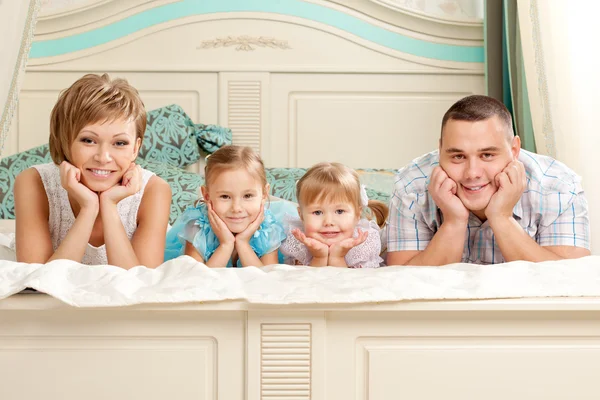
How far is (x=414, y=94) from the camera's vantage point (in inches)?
123

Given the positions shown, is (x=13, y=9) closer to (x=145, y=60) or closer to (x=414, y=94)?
(x=145, y=60)

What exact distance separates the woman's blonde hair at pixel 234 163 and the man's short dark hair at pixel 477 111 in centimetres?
52

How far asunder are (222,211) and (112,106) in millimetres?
392

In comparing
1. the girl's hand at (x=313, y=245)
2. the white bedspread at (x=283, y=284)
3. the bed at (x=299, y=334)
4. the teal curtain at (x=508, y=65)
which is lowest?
the bed at (x=299, y=334)

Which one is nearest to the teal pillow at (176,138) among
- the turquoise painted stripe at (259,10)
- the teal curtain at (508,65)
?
the turquoise painted stripe at (259,10)

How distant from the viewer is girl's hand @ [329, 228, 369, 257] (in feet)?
5.98

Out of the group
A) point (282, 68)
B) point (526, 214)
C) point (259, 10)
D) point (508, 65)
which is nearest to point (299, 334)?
point (526, 214)

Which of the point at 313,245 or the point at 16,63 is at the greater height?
the point at 16,63

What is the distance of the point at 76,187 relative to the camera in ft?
5.39

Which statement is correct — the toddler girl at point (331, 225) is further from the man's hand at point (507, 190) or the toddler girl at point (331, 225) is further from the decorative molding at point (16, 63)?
the decorative molding at point (16, 63)

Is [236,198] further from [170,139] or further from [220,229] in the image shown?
[170,139]

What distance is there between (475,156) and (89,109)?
940 millimetres

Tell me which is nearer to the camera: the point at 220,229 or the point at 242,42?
the point at 220,229

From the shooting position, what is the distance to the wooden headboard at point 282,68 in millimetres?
3090
